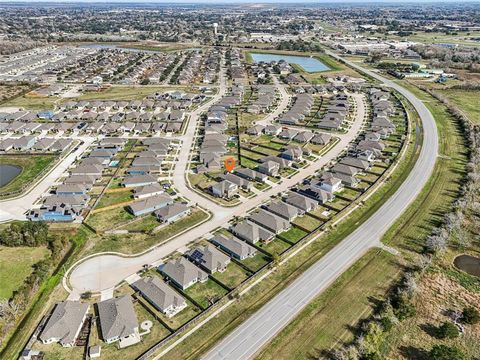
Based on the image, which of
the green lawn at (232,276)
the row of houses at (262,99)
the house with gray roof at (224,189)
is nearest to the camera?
the green lawn at (232,276)

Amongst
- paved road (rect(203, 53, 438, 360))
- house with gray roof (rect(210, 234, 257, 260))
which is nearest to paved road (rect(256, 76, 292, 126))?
paved road (rect(203, 53, 438, 360))

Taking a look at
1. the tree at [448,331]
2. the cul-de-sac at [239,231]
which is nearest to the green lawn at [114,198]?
the cul-de-sac at [239,231]

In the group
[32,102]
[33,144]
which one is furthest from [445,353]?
[32,102]

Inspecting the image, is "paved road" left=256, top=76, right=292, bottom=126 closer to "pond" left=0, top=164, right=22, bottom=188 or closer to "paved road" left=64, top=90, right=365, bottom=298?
"paved road" left=64, top=90, right=365, bottom=298

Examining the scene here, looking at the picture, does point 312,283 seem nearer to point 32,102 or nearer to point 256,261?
point 256,261

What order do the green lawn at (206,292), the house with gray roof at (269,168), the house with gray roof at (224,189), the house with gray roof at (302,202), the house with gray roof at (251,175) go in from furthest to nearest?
the house with gray roof at (269,168)
the house with gray roof at (251,175)
the house with gray roof at (224,189)
the house with gray roof at (302,202)
the green lawn at (206,292)

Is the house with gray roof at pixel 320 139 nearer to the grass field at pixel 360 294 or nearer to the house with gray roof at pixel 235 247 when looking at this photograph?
the grass field at pixel 360 294

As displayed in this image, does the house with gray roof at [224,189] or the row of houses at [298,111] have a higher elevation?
the row of houses at [298,111]
